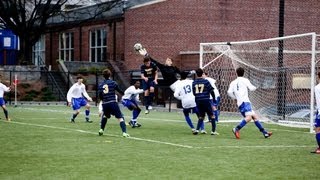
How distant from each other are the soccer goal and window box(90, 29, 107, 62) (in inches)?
976

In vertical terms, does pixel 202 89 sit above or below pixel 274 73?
below

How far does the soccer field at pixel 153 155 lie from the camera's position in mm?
11805

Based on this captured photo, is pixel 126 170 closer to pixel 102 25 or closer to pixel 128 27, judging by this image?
pixel 128 27

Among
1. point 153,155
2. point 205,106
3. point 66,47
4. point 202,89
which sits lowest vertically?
point 153,155

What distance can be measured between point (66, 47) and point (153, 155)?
158ft

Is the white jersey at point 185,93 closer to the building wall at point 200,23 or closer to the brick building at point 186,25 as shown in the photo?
the brick building at point 186,25

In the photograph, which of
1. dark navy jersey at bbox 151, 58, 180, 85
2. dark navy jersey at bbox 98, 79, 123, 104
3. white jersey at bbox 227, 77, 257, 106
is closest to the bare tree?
dark navy jersey at bbox 151, 58, 180, 85

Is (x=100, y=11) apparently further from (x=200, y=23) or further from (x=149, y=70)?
(x=149, y=70)

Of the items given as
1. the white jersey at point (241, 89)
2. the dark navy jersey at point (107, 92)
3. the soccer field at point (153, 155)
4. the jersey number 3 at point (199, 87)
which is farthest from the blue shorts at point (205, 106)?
the dark navy jersey at point (107, 92)

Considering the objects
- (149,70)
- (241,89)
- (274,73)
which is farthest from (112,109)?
(274,73)

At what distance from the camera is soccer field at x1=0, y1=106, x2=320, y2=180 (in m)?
11.8

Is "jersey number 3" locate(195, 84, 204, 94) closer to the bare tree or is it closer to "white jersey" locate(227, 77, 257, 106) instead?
"white jersey" locate(227, 77, 257, 106)

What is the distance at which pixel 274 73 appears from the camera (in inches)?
1168

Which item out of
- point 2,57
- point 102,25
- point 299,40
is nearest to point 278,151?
point 299,40
